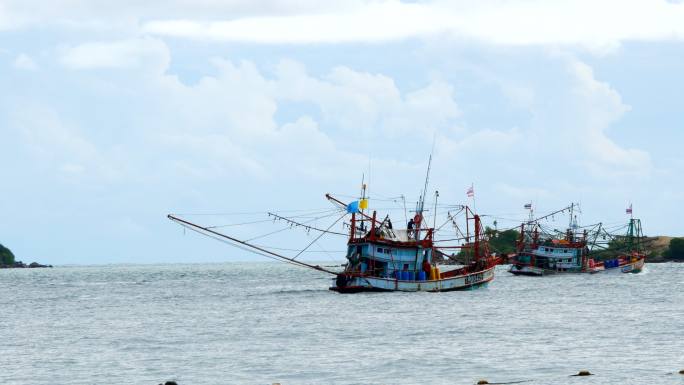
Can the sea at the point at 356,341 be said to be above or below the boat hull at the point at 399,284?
below

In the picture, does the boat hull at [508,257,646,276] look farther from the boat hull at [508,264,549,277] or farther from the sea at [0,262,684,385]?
the sea at [0,262,684,385]

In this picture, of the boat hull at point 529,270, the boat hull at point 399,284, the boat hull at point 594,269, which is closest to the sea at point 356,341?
the boat hull at point 399,284

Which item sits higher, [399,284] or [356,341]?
[399,284]

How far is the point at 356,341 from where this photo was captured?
2229 inches

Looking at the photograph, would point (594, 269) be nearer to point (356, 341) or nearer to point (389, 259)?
point (389, 259)

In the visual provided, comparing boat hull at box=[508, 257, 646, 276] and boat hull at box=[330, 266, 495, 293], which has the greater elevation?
boat hull at box=[508, 257, 646, 276]

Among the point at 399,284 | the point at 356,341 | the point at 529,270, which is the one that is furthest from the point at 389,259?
the point at 529,270

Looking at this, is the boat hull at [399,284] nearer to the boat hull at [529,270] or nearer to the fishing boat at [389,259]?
the fishing boat at [389,259]

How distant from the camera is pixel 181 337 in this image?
2438 inches

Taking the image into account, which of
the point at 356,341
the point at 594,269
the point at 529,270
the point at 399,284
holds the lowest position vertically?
the point at 356,341

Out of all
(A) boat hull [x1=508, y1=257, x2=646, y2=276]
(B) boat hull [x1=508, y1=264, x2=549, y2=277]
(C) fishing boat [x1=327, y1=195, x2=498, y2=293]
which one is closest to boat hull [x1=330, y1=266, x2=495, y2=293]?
(C) fishing boat [x1=327, y1=195, x2=498, y2=293]

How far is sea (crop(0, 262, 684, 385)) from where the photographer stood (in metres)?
44.0

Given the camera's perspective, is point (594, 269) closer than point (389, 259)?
No

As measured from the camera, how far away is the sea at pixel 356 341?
4397 centimetres
